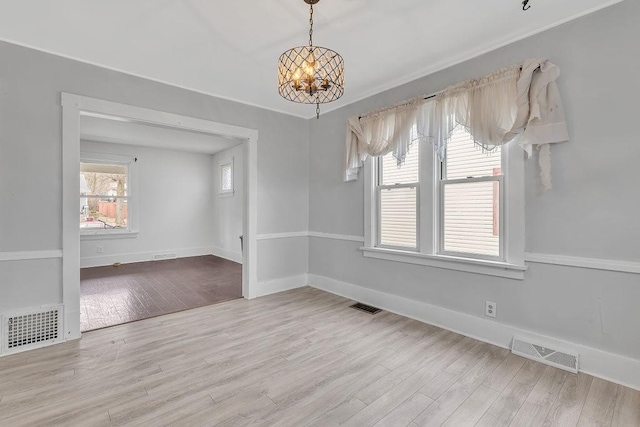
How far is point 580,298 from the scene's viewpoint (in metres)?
2.17

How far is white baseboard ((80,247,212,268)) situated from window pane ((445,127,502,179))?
619 centimetres

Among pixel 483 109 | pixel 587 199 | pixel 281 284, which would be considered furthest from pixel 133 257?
pixel 587 199

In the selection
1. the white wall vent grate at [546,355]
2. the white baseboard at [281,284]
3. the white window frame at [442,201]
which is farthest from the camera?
the white baseboard at [281,284]

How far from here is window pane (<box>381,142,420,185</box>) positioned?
3217 mm

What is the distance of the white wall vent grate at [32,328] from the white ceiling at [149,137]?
279cm

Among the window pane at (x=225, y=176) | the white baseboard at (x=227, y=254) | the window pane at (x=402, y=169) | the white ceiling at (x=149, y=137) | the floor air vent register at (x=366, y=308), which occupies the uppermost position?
the white ceiling at (x=149, y=137)

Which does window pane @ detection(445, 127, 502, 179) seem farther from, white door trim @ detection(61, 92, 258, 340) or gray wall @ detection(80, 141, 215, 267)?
gray wall @ detection(80, 141, 215, 267)

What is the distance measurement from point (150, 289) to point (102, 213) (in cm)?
288

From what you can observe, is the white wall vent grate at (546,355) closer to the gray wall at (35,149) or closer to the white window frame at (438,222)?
the white window frame at (438,222)

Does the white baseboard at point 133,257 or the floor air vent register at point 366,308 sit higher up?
the white baseboard at point 133,257

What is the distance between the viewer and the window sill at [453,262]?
247 centimetres

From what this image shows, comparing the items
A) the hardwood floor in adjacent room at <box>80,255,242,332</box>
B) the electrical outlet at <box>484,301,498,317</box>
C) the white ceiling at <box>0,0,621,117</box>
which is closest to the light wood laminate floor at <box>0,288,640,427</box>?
the electrical outlet at <box>484,301,498,317</box>

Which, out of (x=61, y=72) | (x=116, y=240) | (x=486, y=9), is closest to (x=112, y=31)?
(x=61, y=72)

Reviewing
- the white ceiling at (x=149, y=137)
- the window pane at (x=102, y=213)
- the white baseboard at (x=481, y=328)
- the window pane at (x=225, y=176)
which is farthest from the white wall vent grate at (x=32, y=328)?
the window pane at (x=225, y=176)
